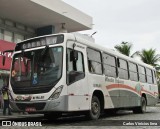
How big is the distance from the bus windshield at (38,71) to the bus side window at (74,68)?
0.30m

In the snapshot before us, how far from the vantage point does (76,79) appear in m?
10.9

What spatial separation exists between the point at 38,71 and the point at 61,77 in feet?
2.99

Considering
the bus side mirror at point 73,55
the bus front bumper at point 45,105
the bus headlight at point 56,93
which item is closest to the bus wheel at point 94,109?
the bus front bumper at point 45,105

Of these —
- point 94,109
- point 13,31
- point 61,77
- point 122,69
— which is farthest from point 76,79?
point 13,31

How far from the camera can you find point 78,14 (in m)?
27.7

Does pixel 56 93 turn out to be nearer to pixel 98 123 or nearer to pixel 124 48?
pixel 98 123

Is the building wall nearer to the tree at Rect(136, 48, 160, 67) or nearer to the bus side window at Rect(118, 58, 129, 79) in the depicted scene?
the bus side window at Rect(118, 58, 129, 79)

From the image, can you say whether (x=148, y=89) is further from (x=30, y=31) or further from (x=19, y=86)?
(x=30, y=31)

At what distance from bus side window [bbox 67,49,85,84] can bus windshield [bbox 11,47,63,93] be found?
11.8 inches

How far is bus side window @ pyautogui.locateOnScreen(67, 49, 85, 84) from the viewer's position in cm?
1057

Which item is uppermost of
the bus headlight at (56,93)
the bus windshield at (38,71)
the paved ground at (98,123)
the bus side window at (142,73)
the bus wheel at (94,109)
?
the bus side window at (142,73)

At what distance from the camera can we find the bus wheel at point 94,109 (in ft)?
38.3

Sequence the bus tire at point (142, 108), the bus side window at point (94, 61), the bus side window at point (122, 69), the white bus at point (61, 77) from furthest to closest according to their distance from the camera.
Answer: the bus tire at point (142, 108) → the bus side window at point (122, 69) → the bus side window at point (94, 61) → the white bus at point (61, 77)

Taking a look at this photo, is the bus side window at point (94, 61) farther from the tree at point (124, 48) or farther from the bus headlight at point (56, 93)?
the tree at point (124, 48)
